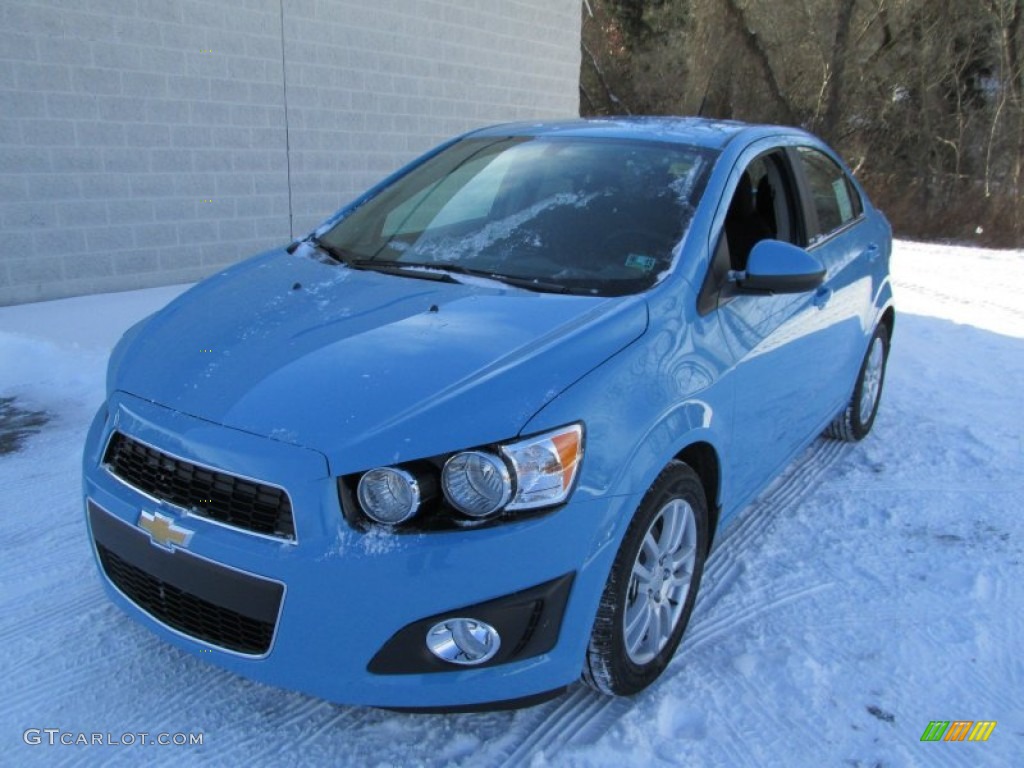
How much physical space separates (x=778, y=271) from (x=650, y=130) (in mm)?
1042

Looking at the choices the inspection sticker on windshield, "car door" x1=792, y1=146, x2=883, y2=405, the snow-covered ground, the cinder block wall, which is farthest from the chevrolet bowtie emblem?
the cinder block wall

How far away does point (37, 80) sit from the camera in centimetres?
645

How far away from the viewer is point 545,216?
326cm

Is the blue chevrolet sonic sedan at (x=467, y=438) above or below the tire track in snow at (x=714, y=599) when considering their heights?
above

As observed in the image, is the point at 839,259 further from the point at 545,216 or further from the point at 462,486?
the point at 462,486

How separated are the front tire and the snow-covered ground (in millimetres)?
126

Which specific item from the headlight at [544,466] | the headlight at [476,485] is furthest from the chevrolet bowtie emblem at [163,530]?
the headlight at [544,466]

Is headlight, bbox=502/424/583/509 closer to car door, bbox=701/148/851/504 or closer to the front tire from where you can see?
the front tire

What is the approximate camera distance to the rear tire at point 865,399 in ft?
15.3

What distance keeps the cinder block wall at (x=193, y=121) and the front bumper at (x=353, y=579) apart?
5369mm

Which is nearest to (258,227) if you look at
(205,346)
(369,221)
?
(369,221)

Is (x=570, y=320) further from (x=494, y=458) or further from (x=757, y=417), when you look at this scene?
(x=757, y=417)
